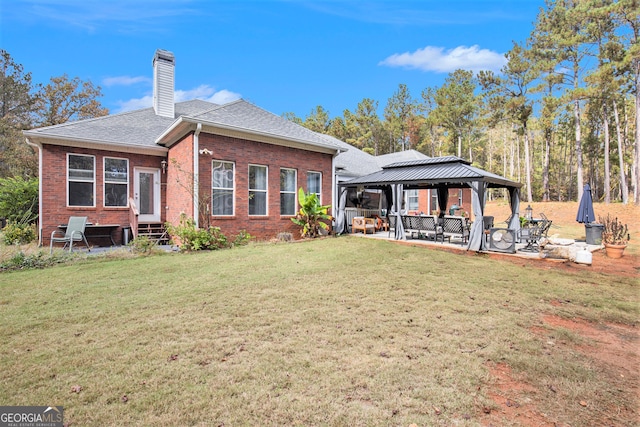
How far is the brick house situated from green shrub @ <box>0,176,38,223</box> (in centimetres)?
277

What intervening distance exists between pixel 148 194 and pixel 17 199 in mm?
4957

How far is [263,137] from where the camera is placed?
1174cm

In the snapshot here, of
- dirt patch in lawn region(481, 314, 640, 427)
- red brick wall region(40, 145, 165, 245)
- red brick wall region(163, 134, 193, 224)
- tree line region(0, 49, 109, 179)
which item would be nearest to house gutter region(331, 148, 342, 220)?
red brick wall region(163, 134, 193, 224)

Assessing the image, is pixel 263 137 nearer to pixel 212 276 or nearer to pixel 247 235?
pixel 247 235

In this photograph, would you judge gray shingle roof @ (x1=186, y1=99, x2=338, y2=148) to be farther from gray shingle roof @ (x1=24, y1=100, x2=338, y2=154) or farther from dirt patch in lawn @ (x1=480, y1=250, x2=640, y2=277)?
dirt patch in lawn @ (x1=480, y1=250, x2=640, y2=277)

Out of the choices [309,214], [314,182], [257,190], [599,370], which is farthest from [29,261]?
[599,370]

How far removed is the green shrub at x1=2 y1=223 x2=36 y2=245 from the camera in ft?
35.2

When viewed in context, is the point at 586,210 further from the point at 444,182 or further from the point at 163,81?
the point at 163,81

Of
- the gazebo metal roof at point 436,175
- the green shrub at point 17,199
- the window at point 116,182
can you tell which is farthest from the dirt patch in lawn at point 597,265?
the green shrub at point 17,199

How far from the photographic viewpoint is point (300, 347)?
3367 millimetres

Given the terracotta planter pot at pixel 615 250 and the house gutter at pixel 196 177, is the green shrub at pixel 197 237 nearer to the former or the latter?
the house gutter at pixel 196 177

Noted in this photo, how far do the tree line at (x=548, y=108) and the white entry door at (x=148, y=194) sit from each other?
27.5 m

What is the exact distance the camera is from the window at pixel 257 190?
11.8 metres

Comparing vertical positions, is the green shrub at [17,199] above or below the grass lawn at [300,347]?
above
